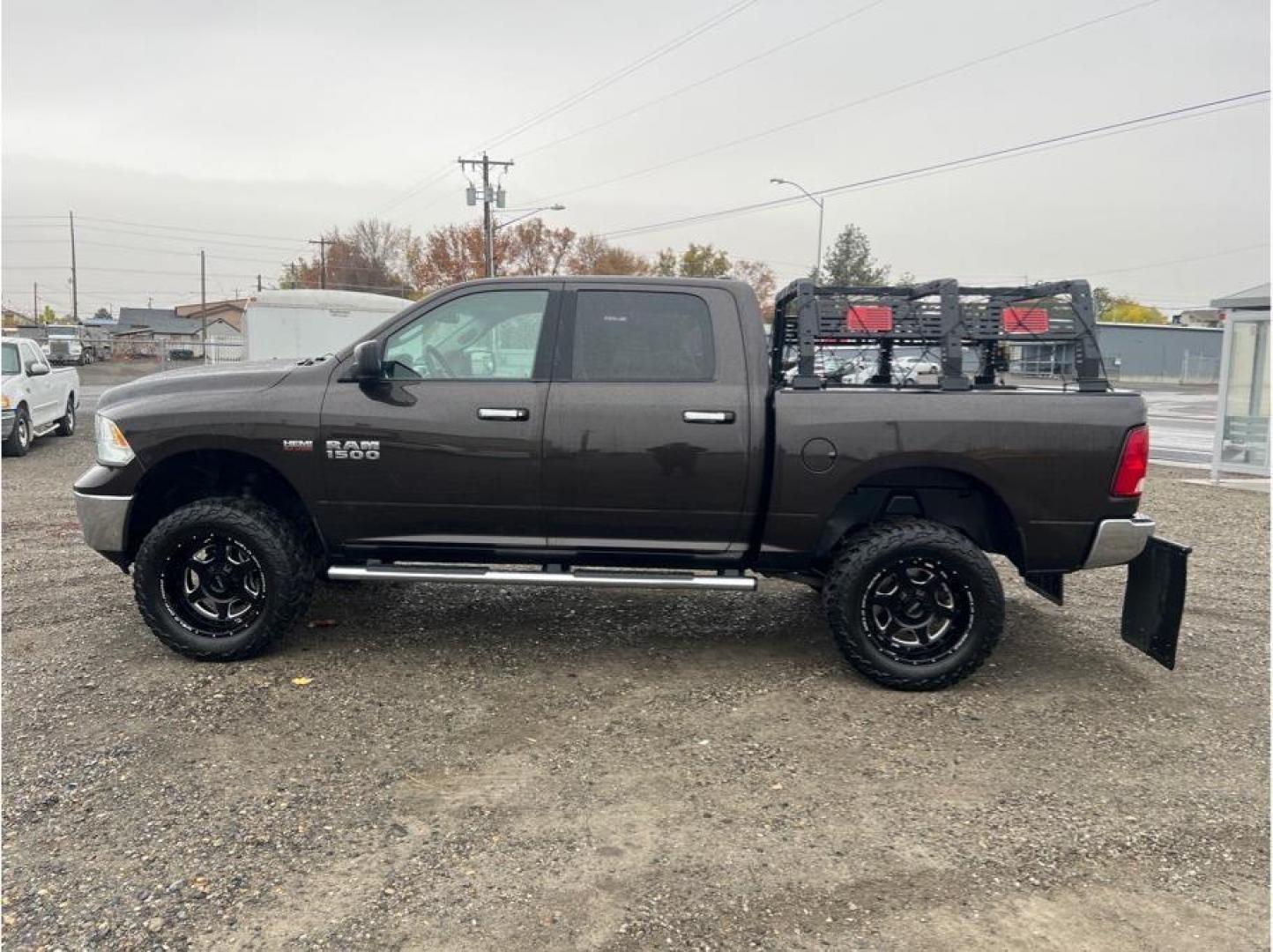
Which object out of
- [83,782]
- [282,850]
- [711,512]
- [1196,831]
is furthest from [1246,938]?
[83,782]

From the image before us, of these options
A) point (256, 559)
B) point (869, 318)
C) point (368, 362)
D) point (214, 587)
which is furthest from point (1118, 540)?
point (214, 587)

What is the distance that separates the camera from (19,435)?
12.9 m

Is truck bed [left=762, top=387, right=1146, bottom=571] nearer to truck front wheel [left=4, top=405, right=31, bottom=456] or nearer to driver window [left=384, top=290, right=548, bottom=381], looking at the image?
driver window [left=384, top=290, right=548, bottom=381]

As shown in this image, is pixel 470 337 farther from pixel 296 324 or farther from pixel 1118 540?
pixel 296 324

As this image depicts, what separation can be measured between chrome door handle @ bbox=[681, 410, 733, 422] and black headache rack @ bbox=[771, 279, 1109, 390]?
36cm

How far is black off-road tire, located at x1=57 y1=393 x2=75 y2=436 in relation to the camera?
15.2 meters

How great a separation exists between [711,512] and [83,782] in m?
2.86

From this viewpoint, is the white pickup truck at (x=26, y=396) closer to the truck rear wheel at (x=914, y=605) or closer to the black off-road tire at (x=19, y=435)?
the black off-road tire at (x=19, y=435)

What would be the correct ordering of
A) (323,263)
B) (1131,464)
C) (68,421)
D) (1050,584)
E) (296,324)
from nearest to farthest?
1. (1131,464)
2. (1050,584)
3. (68,421)
4. (296,324)
5. (323,263)

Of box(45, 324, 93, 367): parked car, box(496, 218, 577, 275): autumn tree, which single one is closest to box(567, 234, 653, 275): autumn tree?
box(496, 218, 577, 275): autumn tree

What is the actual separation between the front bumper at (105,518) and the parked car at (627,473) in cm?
1

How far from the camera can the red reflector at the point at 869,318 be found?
4691mm

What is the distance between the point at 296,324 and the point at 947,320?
1821cm

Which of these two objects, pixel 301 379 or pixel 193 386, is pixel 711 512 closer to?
pixel 301 379
